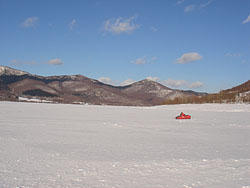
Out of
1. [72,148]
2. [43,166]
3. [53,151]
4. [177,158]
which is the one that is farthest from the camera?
[72,148]

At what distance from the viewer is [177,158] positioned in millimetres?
5062

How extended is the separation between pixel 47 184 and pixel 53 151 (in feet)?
7.27

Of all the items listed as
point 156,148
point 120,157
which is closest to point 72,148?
point 120,157

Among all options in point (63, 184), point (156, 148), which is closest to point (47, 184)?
point (63, 184)

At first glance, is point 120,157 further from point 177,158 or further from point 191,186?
point 191,186

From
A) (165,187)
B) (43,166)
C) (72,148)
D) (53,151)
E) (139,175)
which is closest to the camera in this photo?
(165,187)

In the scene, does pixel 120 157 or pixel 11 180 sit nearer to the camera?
pixel 11 180

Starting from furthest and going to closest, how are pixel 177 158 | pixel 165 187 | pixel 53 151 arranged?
pixel 53 151, pixel 177 158, pixel 165 187

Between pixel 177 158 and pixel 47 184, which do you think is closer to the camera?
pixel 47 184

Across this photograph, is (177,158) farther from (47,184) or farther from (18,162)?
(18,162)

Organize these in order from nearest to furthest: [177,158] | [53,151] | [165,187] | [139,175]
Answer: [165,187]
[139,175]
[177,158]
[53,151]

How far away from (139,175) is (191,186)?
0.88m

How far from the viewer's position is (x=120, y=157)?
5.11 m

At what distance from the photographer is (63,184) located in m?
3.45
